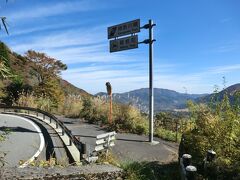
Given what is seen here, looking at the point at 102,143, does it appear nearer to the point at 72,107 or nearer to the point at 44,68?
the point at 72,107

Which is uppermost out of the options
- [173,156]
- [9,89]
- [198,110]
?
[9,89]

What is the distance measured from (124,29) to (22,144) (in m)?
6.31

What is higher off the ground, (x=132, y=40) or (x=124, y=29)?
(x=124, y=29)

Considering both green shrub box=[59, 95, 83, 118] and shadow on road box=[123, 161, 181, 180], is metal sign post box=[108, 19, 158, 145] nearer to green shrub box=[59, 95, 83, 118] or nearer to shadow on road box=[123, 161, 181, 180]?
shadow on road box=[123, 161, 181, 180]

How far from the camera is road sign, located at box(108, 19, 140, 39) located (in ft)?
54.3

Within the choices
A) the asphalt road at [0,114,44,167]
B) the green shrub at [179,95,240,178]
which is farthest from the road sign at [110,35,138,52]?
the green shrub at [179,95,240,178]

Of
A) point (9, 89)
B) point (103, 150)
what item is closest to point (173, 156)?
point (103, 150)

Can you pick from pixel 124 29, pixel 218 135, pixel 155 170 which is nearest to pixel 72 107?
pixel 124 29

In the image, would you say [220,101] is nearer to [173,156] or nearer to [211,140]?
[211,140]

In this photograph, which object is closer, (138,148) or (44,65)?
(138,148)

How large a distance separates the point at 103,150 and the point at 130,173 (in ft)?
14.8

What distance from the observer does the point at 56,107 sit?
110 ft

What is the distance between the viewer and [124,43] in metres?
17.2

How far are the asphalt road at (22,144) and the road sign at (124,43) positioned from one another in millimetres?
4949
